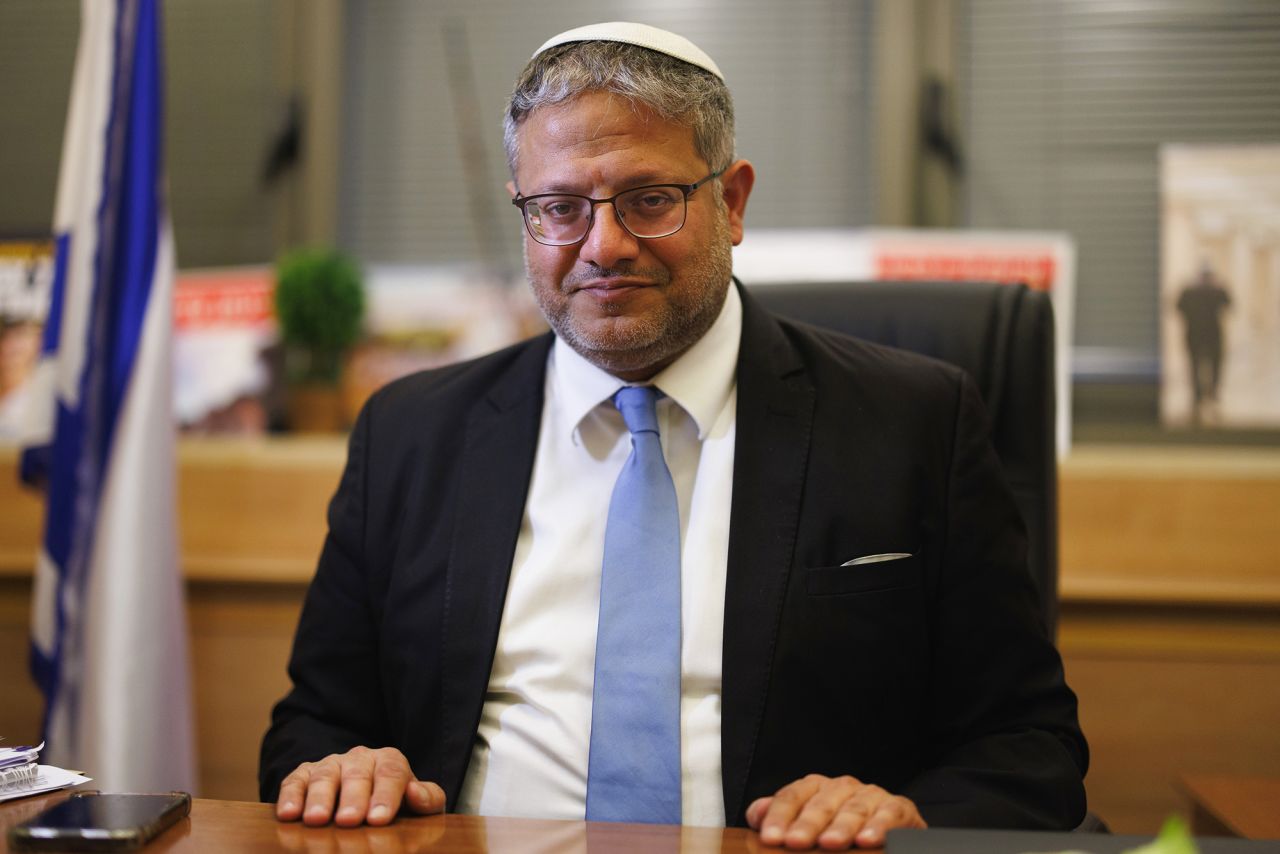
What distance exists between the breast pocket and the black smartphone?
66 centimetres

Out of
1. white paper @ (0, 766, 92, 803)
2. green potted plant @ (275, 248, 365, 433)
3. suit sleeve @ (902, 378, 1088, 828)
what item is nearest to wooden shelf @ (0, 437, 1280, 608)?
green potted plant @ (275, 248, 365, 433)

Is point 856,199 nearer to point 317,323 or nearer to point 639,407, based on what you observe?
point 317,323

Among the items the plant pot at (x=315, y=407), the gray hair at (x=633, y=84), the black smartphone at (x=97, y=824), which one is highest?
the gray hair at (x=633, y=84)

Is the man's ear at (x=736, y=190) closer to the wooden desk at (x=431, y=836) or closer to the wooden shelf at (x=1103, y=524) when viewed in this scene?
the wooden desk at (x=431, y=836)

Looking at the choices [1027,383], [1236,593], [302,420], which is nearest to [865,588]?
[1027,383]

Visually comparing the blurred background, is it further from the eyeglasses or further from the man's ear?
the eyeglasses

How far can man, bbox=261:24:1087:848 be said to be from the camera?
4.06 ft

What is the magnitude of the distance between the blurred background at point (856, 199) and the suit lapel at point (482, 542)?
3.31 feet

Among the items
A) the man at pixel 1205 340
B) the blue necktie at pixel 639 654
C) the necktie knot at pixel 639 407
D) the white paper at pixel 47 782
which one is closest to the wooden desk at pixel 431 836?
the white paper at pixel 47 782

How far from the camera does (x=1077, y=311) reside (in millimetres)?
2617

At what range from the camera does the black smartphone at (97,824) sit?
2.76 ft

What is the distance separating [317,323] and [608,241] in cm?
145

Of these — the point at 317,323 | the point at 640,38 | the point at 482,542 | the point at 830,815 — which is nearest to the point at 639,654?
the point at 482,542

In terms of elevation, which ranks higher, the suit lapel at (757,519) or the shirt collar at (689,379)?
the shirt collar at (689,379)
